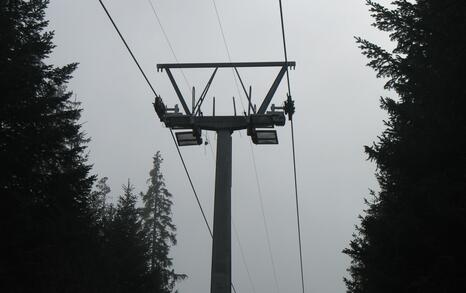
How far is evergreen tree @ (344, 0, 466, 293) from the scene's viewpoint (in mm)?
7730

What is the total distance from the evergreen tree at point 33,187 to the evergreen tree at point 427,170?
716cm

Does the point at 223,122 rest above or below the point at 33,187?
above

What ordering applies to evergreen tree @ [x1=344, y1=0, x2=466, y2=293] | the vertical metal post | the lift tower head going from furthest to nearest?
the lift tower head, the vertical metal post, evergreen tree @ [x1=344, y1=0, x2=466, y2=293]

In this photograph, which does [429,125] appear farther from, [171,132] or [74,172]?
[74,172]

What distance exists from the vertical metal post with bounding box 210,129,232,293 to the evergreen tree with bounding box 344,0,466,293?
9.58ft

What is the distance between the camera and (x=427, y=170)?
8734 mm

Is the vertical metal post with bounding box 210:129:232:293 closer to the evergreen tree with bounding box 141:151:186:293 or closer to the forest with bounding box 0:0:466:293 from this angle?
the forest with bounding box 0:0:466:293

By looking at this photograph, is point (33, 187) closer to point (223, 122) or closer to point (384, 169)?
point (223, 122)

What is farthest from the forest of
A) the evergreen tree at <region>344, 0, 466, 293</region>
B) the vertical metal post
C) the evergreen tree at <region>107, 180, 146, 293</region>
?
the evergreen tree at <region>107, 180, 146, 293</region>

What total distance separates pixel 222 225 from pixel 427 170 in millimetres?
4901

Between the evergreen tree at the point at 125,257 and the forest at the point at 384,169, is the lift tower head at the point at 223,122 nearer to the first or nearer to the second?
the forest at the point at 384,169

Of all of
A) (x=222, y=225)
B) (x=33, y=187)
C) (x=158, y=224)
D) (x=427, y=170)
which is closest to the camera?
(x=427, y=170)

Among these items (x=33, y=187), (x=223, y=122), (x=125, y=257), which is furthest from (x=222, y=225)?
(x=125, y=257)

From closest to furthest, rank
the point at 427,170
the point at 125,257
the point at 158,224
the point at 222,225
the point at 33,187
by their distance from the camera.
Answer: the point at 427,170 < the point at 222,225 < the point at 33,187 < the point at 125,257 < the point at 158,224
